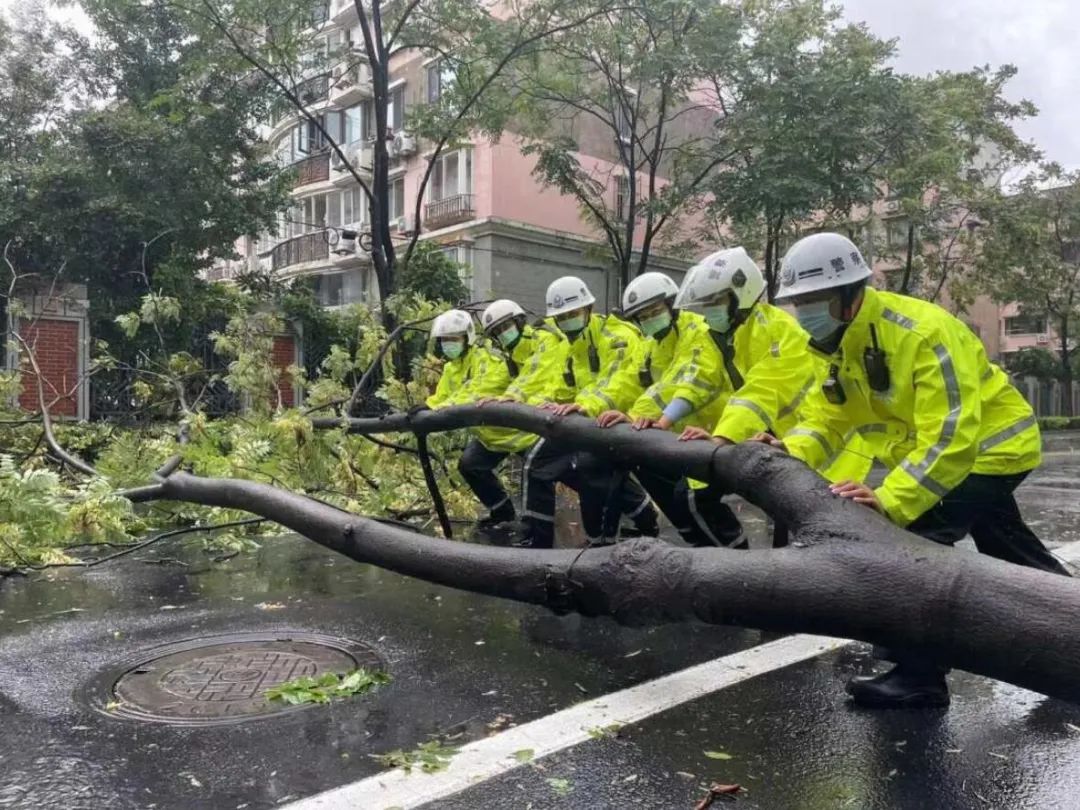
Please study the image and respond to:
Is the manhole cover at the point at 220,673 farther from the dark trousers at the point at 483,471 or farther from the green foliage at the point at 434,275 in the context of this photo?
the green foliage at the point at 434,275

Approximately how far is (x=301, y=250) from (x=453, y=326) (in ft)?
88.0

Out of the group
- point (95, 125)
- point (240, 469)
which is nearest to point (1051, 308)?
point (95, 125)

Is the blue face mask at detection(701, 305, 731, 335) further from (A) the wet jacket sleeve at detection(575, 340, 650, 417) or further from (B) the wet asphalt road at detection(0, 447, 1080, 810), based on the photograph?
(B) the wet asphalt road at detection(0, 447, 1080, 810)

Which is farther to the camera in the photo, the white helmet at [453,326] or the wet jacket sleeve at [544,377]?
the white helmet at [453,326]

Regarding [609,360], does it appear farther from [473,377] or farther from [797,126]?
[797,126]

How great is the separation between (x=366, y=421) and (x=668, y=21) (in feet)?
32.8

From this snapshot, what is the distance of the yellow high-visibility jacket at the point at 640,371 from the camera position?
5.77 m

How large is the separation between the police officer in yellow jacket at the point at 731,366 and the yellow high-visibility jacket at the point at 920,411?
549 mm

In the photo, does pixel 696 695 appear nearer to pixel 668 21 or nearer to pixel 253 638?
pixel 253 638

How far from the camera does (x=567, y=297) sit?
21.7ft

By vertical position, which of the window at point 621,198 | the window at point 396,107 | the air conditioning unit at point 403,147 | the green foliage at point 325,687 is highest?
the window at point 396,107

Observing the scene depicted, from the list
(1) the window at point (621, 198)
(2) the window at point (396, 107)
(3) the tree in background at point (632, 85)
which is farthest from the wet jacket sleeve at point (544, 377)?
(2) the window at point (396, 107)

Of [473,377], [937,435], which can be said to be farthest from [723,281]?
[473,377]

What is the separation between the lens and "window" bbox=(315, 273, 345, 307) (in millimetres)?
31078
